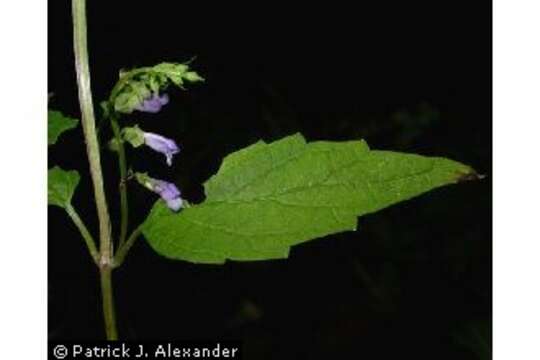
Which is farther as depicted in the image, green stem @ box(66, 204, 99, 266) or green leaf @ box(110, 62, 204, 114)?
green stem @ box(66, 204, 99, 266)

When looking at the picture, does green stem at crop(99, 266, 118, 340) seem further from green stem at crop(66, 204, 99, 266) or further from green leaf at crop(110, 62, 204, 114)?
green leaf at crop(110, 62, 204, 114)

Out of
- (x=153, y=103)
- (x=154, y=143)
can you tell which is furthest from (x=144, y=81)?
(x=154, y=143)

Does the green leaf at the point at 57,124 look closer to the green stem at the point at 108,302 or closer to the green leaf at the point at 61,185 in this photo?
the green leaf at the point at 61,185

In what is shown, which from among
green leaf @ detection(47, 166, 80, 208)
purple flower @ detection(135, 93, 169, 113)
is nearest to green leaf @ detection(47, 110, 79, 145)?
green leaf @ detection(47, 166, 80, 208)

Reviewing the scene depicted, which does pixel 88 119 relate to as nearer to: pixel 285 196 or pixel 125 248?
pixel 125 248

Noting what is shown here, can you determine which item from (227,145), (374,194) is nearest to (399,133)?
(227,145)
